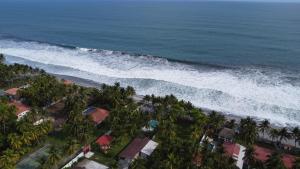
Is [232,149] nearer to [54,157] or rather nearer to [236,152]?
[236,152]

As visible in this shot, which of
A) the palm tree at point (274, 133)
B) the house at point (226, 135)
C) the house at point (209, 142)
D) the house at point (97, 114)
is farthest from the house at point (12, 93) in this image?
the palm tree at point (274, 133)

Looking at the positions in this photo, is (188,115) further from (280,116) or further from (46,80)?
(46,80)

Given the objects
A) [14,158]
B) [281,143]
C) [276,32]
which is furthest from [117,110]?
[276,32]

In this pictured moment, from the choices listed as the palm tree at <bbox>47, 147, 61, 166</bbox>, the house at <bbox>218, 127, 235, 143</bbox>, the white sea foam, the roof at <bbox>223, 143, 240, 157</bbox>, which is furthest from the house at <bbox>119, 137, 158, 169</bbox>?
the white sea foam

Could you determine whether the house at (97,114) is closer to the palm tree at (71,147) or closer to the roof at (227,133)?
the palm tree at (71,147)

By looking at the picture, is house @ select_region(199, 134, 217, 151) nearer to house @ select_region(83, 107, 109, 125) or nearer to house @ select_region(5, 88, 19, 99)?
house @ select_region(83, 107, 109, 125)

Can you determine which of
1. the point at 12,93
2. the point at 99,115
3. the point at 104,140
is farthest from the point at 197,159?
the point at 12,93
